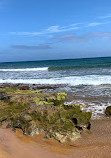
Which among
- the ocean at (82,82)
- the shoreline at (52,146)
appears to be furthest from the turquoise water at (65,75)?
the shoreline at (52,146)

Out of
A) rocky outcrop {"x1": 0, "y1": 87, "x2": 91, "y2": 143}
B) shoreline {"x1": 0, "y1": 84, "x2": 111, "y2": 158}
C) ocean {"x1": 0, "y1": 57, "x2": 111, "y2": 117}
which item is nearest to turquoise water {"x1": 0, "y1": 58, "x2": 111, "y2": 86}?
ocean {"x1": 0, "y1": 57, "x2": 111, "y2": 117}

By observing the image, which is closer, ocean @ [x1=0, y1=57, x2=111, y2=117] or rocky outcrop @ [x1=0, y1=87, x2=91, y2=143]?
rocky outcrop @ [x1=0, y1=87, x2=91, y2=143]

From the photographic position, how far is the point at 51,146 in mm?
4992

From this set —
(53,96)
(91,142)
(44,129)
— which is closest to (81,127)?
(91,142)

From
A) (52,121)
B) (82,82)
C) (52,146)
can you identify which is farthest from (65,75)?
(52,146)

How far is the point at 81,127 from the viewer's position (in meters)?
6.15

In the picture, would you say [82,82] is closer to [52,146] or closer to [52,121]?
[52,121]

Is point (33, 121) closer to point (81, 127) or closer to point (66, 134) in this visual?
point (66, 134)

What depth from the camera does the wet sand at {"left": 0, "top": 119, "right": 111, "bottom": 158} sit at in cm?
444

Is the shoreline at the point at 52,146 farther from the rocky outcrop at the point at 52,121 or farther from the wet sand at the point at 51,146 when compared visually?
the rocky outcrop at the point at 52,121

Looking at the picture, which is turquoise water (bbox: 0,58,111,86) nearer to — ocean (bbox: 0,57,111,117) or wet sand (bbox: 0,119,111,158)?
ocean (bbox: 0,57,111,117)

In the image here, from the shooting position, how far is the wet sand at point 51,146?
444 cm

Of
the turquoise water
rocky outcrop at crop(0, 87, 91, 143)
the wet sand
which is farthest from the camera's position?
the turquoise water

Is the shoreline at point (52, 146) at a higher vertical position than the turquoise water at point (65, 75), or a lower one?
lower
